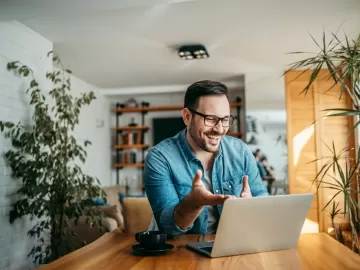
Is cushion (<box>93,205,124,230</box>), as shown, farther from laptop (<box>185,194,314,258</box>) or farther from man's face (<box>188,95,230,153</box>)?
laptop (<box>185,194,314,258</box>)

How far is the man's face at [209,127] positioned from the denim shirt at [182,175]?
0.07 meters

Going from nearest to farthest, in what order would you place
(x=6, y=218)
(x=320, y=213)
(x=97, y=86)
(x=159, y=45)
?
(x=6, y=218), (x=159, y=45), (x=320, y=213), (x=97, y=86)

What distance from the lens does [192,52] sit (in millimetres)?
4602

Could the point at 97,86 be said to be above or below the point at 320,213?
above

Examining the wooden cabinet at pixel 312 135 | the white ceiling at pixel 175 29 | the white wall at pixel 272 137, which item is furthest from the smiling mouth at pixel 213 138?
the white wall at pixel 272 137

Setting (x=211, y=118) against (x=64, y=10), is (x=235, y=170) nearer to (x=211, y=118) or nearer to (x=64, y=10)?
(x=211, y=118)

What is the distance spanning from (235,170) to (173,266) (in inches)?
27.5

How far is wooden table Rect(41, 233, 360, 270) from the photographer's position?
1200mm

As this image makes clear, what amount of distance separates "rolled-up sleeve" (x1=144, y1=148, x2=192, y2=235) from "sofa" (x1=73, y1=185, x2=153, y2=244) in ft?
1.94

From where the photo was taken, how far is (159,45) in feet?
14.8

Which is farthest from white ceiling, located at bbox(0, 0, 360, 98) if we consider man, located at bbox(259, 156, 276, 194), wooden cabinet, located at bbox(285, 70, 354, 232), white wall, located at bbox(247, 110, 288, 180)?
man, located at bbox(259, 156, 276, 194)

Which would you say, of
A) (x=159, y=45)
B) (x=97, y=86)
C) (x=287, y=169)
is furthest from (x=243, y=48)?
(x=97, y=86)

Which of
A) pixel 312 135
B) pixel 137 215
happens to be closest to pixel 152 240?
pixel 137 215

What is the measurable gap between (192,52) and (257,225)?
3528mm
